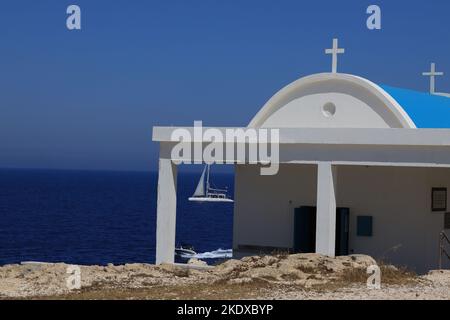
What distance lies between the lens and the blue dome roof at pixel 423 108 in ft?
58.1

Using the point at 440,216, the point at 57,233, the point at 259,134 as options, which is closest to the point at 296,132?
the point at 259,134

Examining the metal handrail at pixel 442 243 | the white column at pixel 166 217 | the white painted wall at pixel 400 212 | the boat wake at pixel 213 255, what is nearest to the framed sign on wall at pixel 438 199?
the white painted wall at pixel 400 212

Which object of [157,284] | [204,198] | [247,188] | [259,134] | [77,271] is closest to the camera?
[157,284]

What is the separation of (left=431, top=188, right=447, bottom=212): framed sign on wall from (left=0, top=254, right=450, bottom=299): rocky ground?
3.32 m

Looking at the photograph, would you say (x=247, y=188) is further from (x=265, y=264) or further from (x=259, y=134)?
(x=265, y=264)

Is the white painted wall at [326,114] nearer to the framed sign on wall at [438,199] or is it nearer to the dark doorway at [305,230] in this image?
the framed sign on wall at [438,199]

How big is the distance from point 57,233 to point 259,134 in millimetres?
54542

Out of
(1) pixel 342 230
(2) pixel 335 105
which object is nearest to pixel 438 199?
(1) pixel 342 230

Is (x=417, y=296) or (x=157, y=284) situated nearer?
(x=417, y=296)

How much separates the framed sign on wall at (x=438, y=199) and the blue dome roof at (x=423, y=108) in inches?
58.4

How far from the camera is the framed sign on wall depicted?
18062 millimetres

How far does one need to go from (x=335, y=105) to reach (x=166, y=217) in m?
4.57

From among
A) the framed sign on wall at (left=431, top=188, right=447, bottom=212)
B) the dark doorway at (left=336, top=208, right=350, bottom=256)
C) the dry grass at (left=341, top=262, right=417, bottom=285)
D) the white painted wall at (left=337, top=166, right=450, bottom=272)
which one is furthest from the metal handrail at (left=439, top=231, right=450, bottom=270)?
the dry grass at (left=341, top=262, right=417, bottom=285)

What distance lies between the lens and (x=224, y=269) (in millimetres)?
15672
